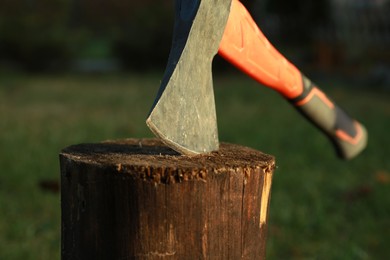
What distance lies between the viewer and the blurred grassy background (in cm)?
346

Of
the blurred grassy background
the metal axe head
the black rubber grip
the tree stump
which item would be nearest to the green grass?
the blurred grassy background

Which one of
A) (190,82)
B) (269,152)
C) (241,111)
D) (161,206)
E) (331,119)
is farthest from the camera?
(241,111)

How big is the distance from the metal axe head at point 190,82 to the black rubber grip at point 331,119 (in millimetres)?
469

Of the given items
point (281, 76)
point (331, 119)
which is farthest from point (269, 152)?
point (281, 76)

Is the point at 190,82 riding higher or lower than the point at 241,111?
higher

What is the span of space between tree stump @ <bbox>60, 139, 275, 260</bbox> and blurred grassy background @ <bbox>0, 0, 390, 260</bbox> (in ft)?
4.29

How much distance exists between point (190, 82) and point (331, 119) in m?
0.73

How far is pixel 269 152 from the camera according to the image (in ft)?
15.1

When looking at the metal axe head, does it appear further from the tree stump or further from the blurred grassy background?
the blurred grassy background

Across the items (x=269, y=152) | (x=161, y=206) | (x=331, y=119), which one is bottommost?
(x=269, y=152)

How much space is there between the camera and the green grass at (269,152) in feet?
10.9

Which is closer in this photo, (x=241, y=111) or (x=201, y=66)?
(x=201, y=66)

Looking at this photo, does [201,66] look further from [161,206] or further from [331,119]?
[331,119]

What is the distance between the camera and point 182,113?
1822mm
